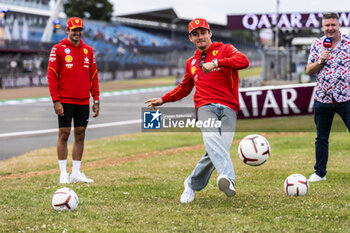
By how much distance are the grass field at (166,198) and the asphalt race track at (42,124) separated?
7.97 ft

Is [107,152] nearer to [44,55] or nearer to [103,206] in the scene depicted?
[103,206]

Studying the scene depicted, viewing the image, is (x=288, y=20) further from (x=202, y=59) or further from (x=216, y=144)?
(x=216, y=144)

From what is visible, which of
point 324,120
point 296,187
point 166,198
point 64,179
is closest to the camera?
point 296,187

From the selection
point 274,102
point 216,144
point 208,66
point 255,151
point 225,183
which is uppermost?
point 208,66

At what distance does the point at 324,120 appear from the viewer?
716cm

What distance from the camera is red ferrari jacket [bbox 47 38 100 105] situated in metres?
7.51

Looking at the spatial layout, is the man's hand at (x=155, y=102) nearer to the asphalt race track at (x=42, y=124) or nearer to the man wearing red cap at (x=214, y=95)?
the man wearing red cap at (x=214, y=95)

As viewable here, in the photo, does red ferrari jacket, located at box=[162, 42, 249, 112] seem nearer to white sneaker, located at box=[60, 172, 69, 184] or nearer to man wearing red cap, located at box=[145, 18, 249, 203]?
man wearing red cap, located at box=[145, 18, 249, 203]

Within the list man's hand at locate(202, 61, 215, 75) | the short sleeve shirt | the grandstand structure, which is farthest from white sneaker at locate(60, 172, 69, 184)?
the grandstand structure

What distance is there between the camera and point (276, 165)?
Answer: 9195mm

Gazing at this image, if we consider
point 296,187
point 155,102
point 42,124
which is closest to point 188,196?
point 155,102

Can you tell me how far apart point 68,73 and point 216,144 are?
2.80 m

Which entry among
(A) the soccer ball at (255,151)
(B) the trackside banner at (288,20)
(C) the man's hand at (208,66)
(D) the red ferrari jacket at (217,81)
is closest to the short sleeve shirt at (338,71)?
(A) the soccer ball at (255,151)

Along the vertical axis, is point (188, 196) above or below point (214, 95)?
below
